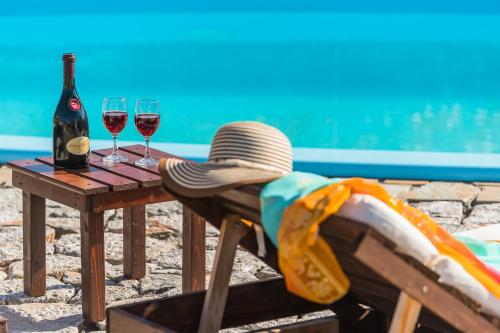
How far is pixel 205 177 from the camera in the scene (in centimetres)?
246

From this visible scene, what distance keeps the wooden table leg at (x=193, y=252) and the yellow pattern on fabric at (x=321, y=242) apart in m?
1.41

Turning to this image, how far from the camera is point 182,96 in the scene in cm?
965

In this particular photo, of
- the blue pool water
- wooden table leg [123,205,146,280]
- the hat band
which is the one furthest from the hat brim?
the blue pool water

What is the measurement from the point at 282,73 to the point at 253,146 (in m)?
7.88

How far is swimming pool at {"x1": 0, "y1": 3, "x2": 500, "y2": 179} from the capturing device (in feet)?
27.4

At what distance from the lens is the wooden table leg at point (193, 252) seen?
3701 millimetres

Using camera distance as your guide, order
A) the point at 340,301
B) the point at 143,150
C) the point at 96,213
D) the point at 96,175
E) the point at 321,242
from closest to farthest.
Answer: the point at 321,242 < the point at 340,301 < the point at 96,213 < the point at 96,175 < the point at 143,150

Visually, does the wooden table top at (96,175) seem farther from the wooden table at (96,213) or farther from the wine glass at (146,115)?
the wine glass at (146,115)

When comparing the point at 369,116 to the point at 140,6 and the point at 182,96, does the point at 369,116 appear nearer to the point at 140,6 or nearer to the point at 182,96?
the point at 182,96

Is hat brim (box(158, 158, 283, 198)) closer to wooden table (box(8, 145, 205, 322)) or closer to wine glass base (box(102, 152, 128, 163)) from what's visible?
wooden table (box(8, 145, 205, 322))

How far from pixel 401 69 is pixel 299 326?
808 cm

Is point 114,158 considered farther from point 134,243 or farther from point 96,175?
point 134,243

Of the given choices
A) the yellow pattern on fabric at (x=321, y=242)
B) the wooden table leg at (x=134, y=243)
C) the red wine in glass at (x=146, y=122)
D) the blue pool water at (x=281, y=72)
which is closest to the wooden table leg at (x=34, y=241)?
the wooden table leg at (x=134, y=243)

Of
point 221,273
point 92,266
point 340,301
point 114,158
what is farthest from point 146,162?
point 221,273
